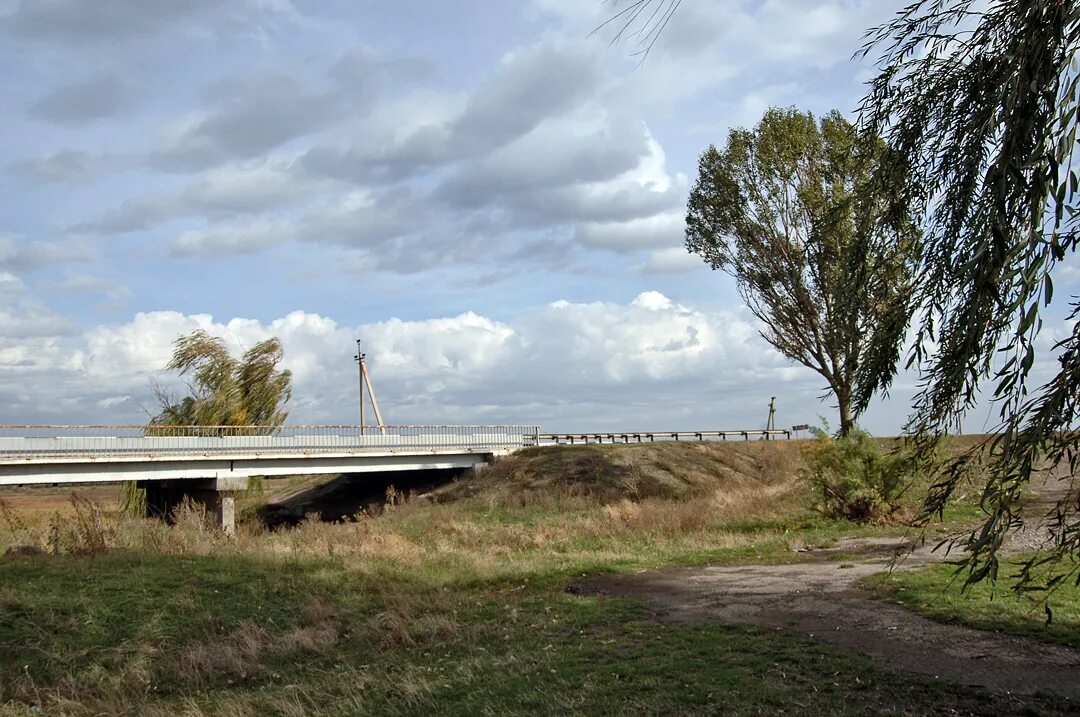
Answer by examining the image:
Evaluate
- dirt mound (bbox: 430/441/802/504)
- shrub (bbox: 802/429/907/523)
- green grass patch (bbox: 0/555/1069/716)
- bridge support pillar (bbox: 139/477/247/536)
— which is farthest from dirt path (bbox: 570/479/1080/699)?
bridge support pillar (bbox: 139/477/247/536)

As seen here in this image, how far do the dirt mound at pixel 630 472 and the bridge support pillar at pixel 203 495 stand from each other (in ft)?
32.0

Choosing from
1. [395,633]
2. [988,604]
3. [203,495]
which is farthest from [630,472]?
[988,604]

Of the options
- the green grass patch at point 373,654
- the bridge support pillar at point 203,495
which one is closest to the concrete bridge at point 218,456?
the bridge support pillar at point 203,495

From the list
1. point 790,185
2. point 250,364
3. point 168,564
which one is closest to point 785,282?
point 790,185

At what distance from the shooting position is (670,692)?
8008mm

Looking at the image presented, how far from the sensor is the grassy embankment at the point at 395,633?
26.8ft

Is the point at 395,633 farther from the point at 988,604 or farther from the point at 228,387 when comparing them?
the point at 228,387

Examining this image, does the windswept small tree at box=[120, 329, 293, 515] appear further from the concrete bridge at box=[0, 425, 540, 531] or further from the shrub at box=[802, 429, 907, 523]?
the shrub at box=[802, 429, 907, 523]

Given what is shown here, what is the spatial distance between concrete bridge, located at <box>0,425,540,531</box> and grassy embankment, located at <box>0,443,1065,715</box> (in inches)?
461

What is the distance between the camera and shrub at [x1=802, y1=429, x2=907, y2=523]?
74.5ft

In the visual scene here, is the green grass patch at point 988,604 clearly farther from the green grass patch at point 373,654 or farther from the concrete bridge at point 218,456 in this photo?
the concrete bridge at point 218,456

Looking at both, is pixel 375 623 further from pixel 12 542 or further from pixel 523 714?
pixel 12 542

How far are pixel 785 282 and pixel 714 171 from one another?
636 cm

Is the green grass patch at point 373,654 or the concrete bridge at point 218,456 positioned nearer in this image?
the green grass patch at point 373,654
